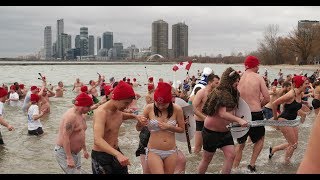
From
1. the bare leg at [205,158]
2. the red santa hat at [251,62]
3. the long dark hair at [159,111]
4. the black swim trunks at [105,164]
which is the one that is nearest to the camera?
the black swim trunks at [105,164]

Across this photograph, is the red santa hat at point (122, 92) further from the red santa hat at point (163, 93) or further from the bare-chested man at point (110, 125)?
the red santa hat at point (163, 93)

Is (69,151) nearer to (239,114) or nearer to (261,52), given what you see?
(239,114)

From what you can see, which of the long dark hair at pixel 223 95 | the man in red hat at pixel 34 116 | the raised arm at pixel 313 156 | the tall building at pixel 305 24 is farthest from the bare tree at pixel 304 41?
the raised arm at pixel 313 156

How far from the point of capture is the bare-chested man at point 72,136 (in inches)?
211

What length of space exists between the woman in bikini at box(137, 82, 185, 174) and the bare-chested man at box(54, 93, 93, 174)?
3.04 feet

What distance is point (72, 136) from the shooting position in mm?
5566

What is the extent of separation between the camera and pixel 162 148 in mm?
4988

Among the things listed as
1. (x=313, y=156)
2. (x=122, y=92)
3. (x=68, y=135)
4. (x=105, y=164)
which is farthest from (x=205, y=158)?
(x=313, y=156)

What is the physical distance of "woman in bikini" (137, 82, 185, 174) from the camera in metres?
4.93

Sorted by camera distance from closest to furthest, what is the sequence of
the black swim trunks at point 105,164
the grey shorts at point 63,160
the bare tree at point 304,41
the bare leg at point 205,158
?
the black swim trunks at point 105,164 < the grey shorts at point 63,160 < the bare leg at point 205,158 < the bare tree at point 304,41

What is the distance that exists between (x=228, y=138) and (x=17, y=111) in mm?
13664

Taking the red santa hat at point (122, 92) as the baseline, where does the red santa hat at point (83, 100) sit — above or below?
below

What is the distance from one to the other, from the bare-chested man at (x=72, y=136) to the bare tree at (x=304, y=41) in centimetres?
8418
